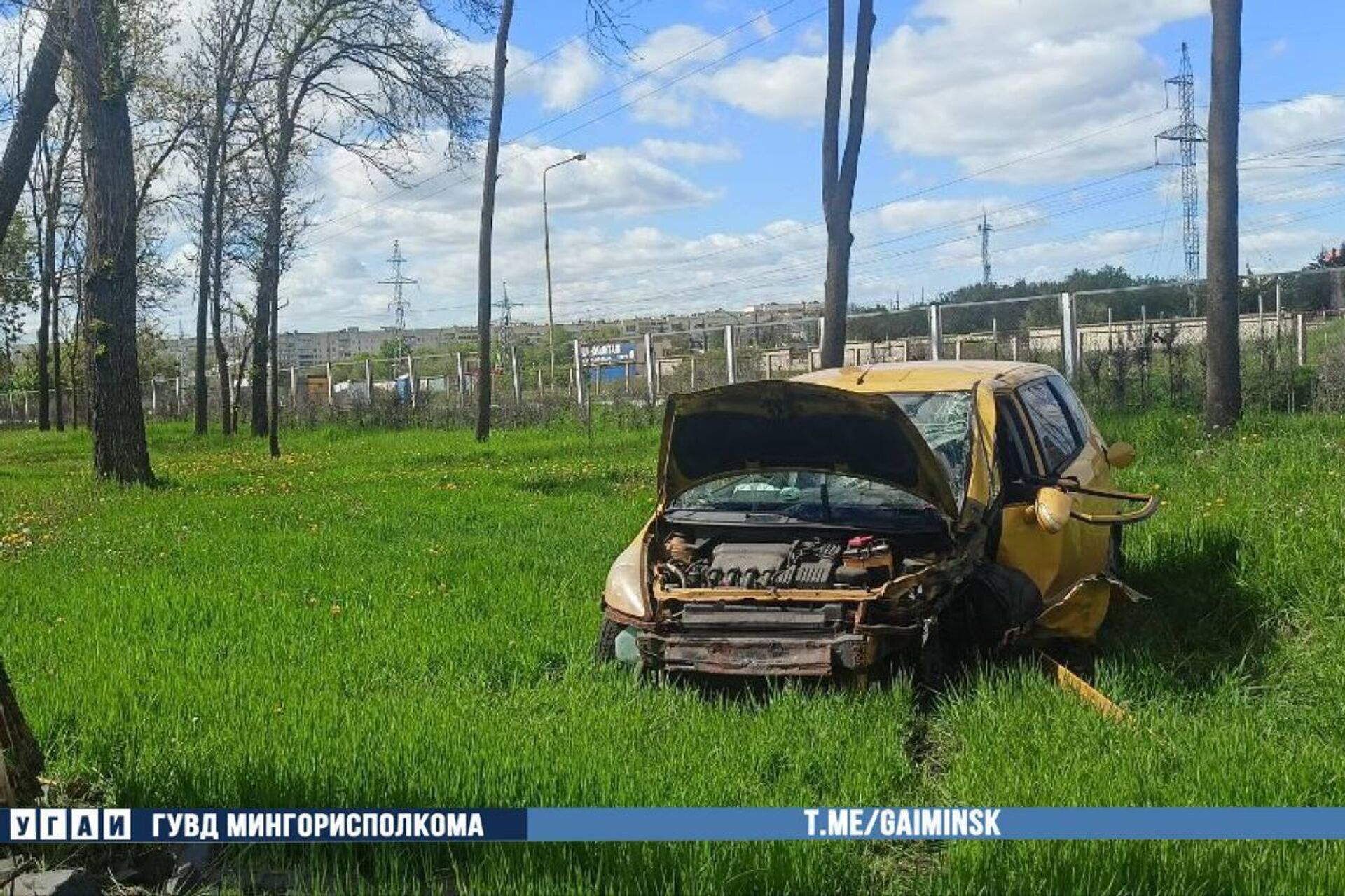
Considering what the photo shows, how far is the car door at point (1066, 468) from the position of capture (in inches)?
279

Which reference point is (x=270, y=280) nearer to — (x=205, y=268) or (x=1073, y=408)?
(x=205, y=268)

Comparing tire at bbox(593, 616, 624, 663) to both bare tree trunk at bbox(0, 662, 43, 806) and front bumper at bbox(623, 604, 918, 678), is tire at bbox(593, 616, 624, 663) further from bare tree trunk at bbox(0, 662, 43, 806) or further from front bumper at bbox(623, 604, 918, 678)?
bare tree trunk at bbox(0, 662, 43, 806)

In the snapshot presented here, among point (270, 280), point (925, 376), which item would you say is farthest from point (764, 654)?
point (270, 280)

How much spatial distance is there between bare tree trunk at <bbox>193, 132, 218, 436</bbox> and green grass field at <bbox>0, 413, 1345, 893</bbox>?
2385cm

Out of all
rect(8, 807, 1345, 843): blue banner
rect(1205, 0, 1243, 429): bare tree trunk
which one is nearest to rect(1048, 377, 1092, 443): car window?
rect(8, 807, 1345, 843): blue banner

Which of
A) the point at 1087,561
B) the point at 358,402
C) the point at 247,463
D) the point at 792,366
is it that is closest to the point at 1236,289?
the point at 1087,561

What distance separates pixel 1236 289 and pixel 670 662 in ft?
37.0

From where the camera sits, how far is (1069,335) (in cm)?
1931

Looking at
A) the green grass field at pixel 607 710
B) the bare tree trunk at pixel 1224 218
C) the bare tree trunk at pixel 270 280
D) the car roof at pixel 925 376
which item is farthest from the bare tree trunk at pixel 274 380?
the car roof at pixel 925 376

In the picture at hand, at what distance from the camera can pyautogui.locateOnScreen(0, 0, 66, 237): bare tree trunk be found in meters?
7.06

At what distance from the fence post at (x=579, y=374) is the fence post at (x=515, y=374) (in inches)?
70.5

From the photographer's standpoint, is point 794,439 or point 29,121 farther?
point 29,121

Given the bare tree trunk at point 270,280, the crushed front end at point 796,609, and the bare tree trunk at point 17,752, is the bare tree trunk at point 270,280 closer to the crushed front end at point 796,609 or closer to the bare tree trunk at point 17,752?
the crushed front end at point 796,609

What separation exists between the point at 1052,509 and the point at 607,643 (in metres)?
2.40
